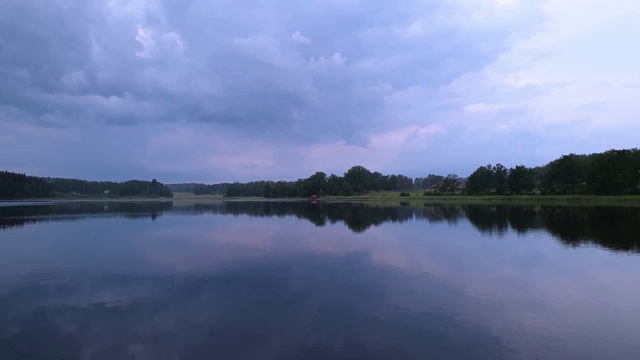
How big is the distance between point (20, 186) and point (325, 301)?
167229 mm

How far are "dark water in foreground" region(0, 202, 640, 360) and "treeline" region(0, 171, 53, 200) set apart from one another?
14343 centimetres

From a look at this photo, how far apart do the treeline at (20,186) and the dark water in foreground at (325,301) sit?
143426mm

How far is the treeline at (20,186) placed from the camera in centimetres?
13725

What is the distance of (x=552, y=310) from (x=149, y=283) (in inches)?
537

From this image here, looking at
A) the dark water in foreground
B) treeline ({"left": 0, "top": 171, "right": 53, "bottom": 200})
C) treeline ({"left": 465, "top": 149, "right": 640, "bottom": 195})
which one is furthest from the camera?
treeline ({"left": 0, "top": 171, "right": 53, "bottom": 200})

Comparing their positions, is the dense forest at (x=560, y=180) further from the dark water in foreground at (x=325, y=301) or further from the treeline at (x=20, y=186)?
the treeline at (x=20, y=186)

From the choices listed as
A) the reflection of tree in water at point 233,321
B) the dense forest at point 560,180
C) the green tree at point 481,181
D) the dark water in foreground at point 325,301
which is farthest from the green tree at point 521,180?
the reflection of tree in water at point 233,321

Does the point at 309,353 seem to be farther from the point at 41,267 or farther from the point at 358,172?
the point at 358,172

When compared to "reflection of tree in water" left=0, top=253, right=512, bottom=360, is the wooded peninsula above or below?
above

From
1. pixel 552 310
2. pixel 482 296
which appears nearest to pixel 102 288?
pixel 482 296

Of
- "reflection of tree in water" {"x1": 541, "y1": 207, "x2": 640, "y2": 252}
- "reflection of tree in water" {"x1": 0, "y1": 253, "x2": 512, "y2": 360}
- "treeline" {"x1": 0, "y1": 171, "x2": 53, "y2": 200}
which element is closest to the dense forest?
"reflection of tree in water" {"x1": 541, "y1": 207, "x2": 640, "y2": 252}

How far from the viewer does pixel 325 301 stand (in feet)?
40.9

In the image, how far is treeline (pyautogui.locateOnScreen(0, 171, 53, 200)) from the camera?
450 feet

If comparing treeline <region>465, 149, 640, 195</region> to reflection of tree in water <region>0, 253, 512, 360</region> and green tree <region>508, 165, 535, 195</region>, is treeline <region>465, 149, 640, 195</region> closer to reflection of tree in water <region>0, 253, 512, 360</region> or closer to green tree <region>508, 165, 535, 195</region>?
green tree <region>508, 165, 535, 195</region>
